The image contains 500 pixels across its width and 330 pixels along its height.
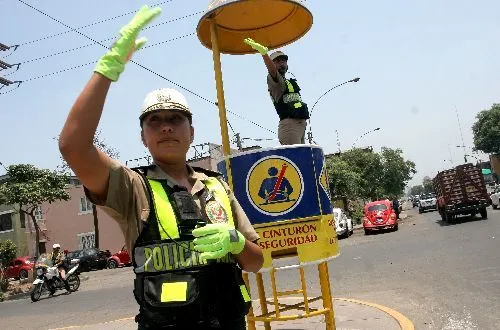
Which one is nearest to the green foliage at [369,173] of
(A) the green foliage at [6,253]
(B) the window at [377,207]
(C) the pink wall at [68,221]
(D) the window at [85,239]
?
(B) the window at [377,207]

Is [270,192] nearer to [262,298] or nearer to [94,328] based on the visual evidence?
[262,298]

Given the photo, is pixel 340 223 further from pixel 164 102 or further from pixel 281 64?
pixel 164 102

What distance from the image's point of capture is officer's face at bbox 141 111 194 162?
211 cm

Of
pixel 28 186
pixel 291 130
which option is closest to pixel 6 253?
pixel 28 186

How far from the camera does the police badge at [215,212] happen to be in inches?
84.1

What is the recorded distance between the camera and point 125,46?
6.29ft

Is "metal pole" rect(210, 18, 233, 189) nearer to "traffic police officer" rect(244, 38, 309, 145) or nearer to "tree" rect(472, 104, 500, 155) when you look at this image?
"traffic police officer" rect(244, 38, 309, 145)

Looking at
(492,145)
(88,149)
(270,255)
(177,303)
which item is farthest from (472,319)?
(492,145)

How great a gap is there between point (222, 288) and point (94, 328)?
6.76 m

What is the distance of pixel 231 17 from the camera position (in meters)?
5.14

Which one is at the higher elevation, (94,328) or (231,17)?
(231,17)

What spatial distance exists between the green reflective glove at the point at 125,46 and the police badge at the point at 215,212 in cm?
71

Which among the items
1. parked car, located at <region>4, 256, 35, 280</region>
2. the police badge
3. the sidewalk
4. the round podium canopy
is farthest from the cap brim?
parked car, located at <region>4, 256, 35, 280</region>

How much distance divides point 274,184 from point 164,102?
2.32m
